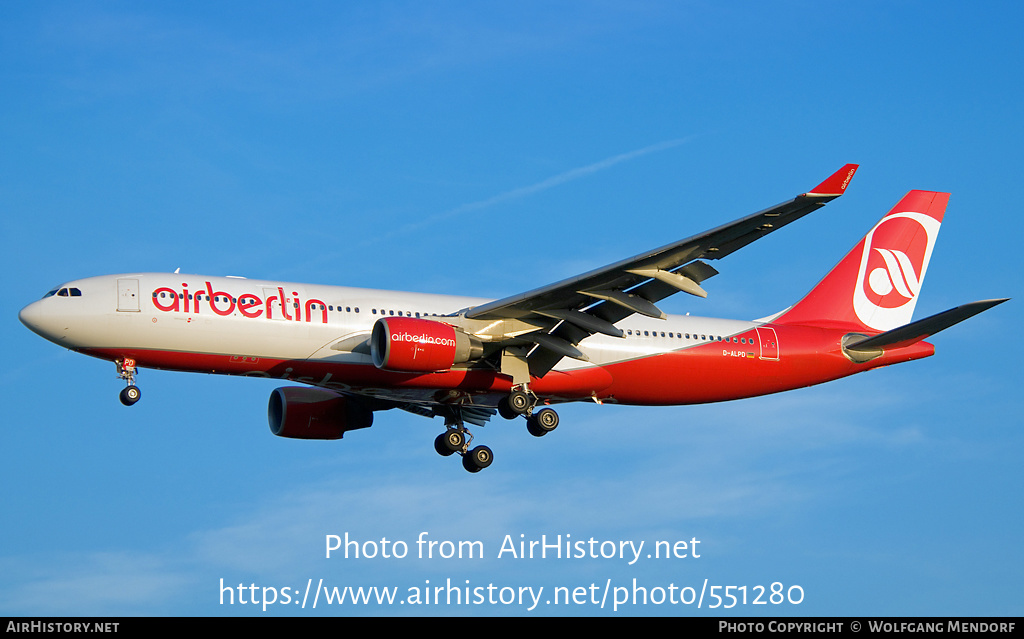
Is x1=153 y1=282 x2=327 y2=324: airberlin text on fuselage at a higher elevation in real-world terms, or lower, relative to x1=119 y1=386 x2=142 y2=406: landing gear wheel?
higher

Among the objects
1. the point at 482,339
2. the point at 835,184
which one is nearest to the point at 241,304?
the point at 482,339

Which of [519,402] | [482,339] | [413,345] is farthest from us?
[519,402]

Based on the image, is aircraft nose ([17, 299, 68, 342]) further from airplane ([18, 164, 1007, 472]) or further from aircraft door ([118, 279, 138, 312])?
aircraft door ([118, 279, 138, 312])

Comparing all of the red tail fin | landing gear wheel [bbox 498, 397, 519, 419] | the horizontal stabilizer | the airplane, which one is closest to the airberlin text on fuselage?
the airplane

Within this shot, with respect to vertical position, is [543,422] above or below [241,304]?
below

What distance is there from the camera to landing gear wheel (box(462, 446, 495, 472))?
3928 centimetres

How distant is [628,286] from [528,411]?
210 inches

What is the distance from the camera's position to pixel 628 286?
33.5 metres

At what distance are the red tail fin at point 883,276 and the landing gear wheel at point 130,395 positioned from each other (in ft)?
68.2

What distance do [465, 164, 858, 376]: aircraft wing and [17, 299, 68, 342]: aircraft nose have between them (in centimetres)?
1118

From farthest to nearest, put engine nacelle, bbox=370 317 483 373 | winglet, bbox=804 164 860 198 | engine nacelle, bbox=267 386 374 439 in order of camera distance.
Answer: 1. engine nacelle, bbox=267 386 374 439
2. engine nacelle, bbox=370 317 483 373
3. winglet, bbox=804 164 860 198

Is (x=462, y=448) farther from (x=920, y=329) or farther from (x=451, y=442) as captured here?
(x=920, y=329)
